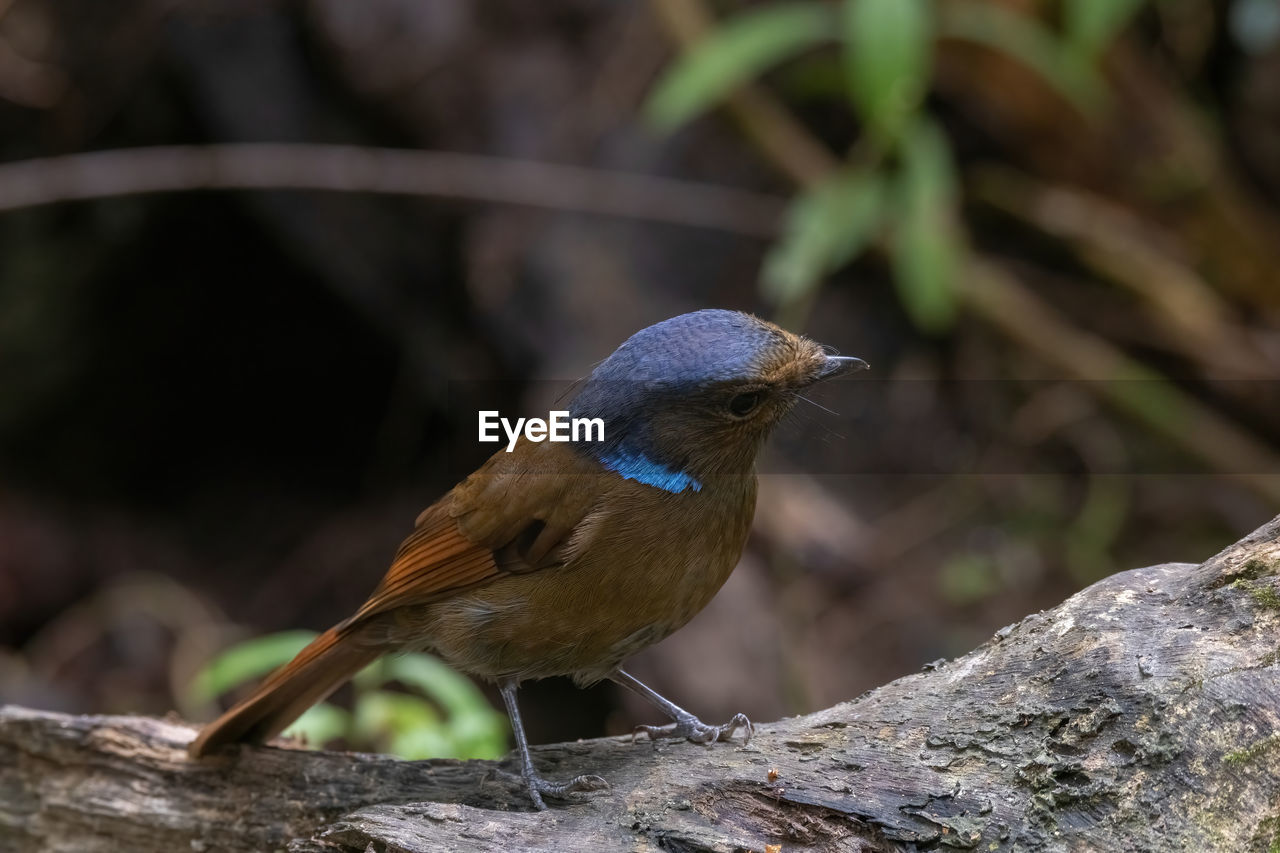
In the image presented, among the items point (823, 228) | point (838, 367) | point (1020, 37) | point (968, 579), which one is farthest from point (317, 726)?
point (1020, 37)

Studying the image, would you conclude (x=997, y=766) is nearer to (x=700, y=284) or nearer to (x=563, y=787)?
(x=563, y=787)

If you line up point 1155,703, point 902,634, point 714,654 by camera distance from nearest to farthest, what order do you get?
point 1155,703, point 714,654, point 902,634

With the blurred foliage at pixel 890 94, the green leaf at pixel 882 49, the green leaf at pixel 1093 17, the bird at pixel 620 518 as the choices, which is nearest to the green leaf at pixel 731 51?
the blurred foliage at pixel 890 94

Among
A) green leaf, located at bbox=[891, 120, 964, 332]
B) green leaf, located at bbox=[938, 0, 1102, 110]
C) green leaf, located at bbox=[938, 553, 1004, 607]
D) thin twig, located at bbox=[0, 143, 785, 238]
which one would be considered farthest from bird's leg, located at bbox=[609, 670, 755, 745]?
green leaf, located at bbox=[938, 0, 1102, 110]

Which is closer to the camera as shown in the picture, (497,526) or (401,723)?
(497,526)

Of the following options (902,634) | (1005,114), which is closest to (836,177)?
(1005,114)

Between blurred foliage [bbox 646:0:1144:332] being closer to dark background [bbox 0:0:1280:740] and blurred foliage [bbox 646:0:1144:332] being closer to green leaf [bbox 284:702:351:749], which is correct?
dark background [bbox 0:0:1280:740]

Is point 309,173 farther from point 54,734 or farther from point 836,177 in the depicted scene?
point 54,734
